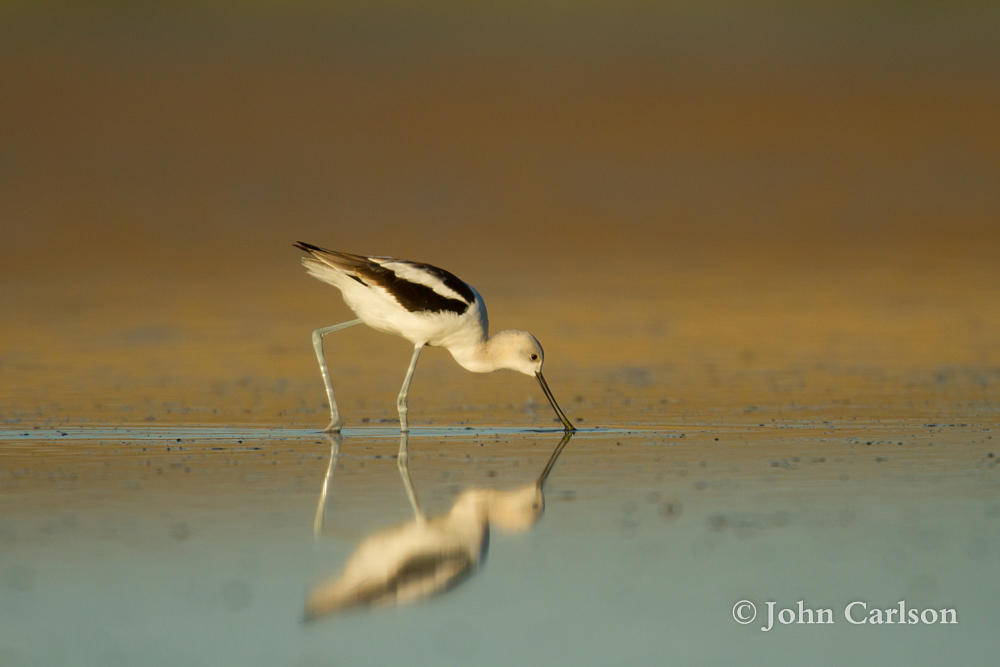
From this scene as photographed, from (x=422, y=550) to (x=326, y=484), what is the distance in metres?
1.46

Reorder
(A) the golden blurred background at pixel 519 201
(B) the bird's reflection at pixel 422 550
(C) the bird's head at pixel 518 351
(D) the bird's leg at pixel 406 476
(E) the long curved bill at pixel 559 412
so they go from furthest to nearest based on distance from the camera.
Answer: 1. (A) the golden blurred background at pixel 519 201
2. (C) the bird's head at pixel 518 351
3. (E) the long curved bill at pixel 559 412
4. (D) the bird's leg at pixel 406 476
5. (B) the bird's reflection at pixel 422 550

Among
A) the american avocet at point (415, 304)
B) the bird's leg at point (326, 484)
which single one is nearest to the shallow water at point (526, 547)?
the bird's leg at point (326, 484)

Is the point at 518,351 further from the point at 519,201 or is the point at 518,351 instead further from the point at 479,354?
the point at 519,201

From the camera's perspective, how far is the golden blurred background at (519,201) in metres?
10.9

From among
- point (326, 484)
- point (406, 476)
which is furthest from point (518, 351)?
point (326, 484)

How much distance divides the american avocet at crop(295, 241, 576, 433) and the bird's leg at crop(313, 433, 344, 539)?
2.37ft

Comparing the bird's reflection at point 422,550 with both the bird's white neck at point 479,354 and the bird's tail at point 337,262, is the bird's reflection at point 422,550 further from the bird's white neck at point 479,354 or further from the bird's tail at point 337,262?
the bird's white neck at point 479,354

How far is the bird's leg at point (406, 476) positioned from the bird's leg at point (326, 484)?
31cm

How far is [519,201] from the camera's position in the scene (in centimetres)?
2073

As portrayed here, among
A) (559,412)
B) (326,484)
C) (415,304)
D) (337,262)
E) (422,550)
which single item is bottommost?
(422,550)

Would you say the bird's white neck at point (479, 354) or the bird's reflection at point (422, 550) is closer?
the bird's reflection at point (422, 550)

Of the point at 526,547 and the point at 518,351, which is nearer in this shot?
the point at 526,547

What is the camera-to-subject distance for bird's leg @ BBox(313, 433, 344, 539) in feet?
19.9

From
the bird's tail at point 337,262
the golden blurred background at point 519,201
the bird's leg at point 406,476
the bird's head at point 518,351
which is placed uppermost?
the golden blurred background at point 519,201
